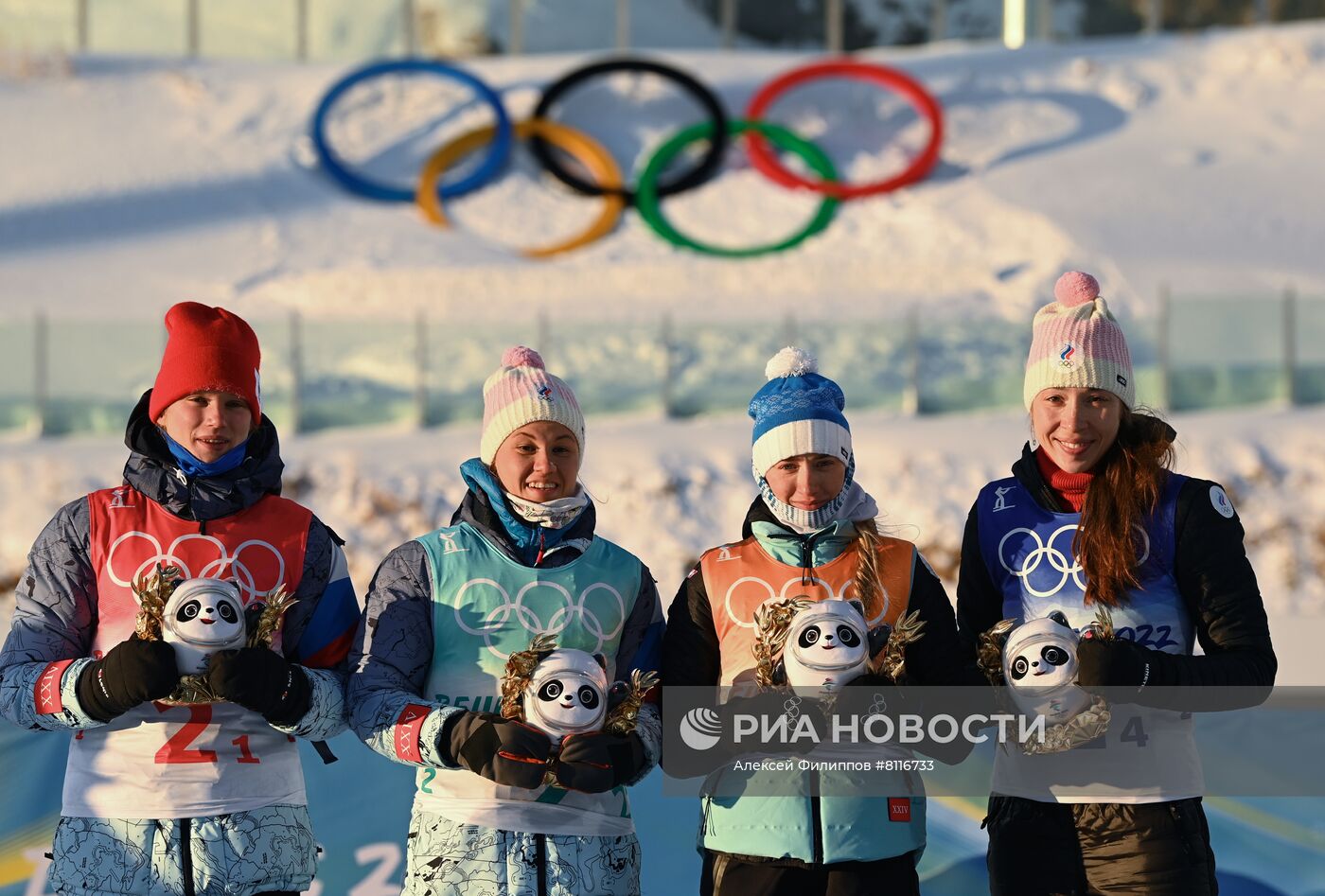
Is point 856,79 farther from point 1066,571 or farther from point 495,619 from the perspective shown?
point 495,619

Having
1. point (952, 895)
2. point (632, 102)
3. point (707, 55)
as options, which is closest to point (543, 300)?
point (632, 102)

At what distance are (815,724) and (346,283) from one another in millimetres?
18597

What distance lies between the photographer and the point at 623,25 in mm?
27875

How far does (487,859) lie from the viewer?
3.59 m

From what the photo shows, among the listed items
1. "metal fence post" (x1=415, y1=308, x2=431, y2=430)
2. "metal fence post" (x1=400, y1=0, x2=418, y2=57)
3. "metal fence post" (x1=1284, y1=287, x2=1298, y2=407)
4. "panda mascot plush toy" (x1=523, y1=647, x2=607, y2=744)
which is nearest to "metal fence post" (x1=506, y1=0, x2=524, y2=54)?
"metal fence post" (x1=400, y1=0, x2=418, y2=57)

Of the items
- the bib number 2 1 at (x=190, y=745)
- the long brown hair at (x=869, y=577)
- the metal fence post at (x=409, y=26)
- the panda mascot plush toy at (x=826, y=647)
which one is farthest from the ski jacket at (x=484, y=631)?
the metal fence post at (x=409, y=26)

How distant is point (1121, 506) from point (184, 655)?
2.01 meters

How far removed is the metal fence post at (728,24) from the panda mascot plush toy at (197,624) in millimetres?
26121

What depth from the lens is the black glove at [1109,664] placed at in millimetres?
3473

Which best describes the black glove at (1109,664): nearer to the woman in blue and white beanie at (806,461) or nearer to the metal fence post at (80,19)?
the woman in blue and white beanie at (806,461)

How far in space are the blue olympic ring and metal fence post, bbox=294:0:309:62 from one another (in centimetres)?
309

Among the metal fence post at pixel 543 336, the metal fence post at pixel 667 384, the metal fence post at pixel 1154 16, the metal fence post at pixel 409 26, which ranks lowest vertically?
the metal fence post at pixel 667 384

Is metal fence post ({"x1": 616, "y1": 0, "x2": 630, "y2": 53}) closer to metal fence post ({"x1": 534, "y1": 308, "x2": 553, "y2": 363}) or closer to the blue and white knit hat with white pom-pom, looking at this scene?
metal fence post ({"x1": 534, "y1": 308, "x2": 553, "y2": 363})

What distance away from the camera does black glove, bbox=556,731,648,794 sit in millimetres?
3391
